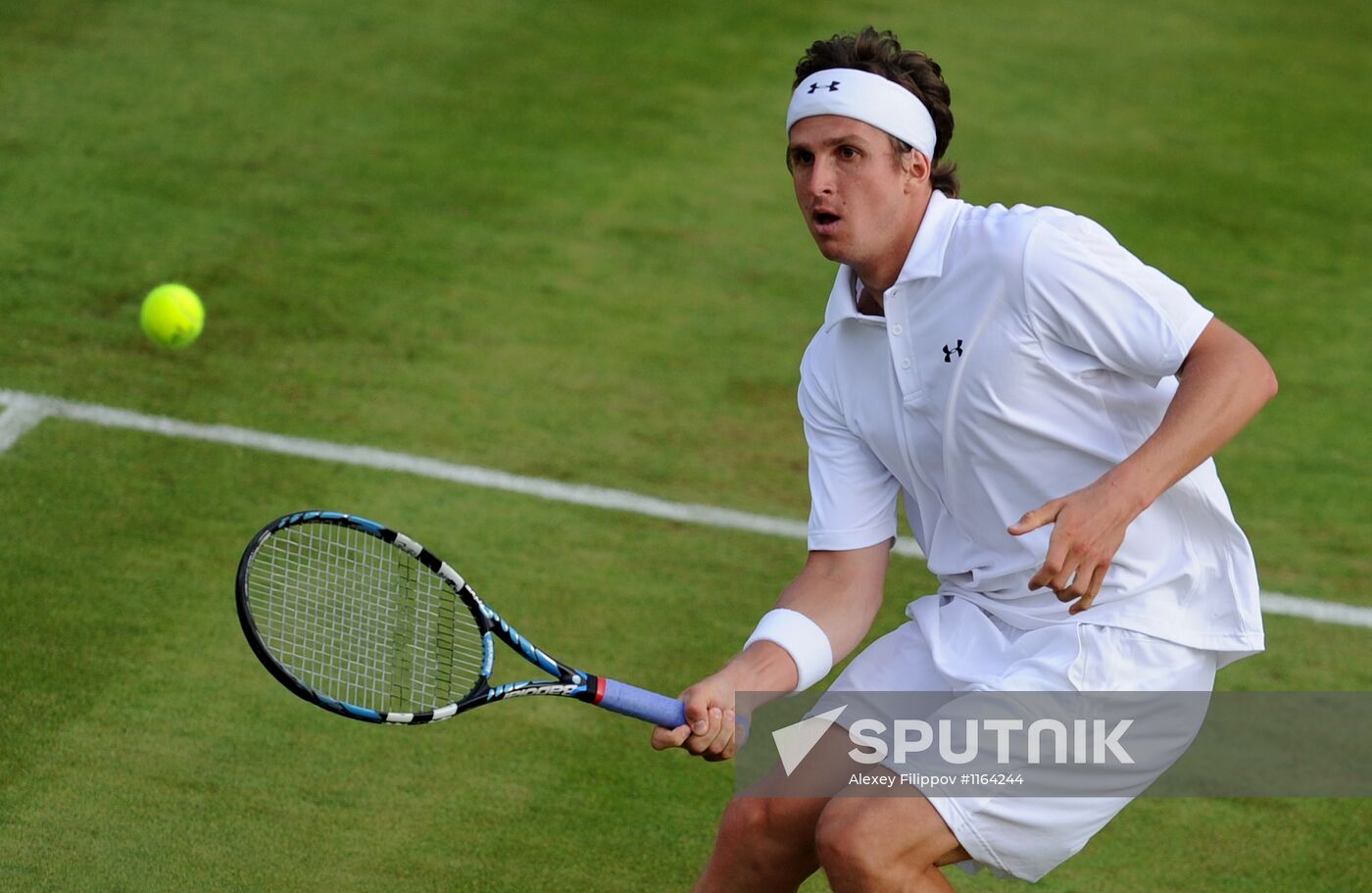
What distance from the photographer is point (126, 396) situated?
676cm

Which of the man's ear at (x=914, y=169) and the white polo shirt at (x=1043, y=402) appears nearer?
the white polo shirt at (x=1043, y=402)

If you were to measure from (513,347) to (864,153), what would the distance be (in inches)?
139

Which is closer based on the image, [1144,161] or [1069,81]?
[1144,161]

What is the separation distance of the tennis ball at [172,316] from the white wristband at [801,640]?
11.7 ft

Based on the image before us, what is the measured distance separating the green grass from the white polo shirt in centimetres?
123

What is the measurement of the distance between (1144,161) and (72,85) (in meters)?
5.61

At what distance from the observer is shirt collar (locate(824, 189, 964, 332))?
A: 3.98 m

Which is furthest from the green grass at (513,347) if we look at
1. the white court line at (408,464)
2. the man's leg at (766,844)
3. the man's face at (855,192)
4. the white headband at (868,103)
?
the white headband at (868,103)

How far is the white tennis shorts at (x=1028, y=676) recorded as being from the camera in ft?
12.1

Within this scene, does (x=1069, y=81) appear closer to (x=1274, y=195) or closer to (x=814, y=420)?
(x=1274, y=195)

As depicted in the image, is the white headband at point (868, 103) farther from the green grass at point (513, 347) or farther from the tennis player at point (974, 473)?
the green grass at point (513, 347)

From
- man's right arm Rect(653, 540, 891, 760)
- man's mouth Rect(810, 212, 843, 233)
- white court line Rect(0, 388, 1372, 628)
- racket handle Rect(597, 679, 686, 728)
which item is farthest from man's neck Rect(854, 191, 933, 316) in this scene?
white court line Rect(0, 388, 1372, 628)

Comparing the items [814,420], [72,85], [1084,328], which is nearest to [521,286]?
[72,85]

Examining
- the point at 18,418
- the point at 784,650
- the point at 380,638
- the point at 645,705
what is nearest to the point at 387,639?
the point at 380,638
